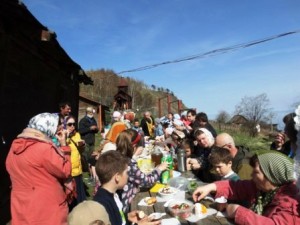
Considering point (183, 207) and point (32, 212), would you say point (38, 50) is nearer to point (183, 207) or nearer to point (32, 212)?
point (32, 212)

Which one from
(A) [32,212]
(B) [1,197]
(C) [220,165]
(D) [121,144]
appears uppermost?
(D) [121,144]

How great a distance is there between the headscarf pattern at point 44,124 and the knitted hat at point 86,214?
54.2 inches

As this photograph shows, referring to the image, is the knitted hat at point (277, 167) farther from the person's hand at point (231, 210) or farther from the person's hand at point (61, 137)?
the person's hand at point (61, 137)

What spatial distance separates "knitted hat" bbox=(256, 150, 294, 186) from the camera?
194 centimetres

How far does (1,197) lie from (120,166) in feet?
12.9

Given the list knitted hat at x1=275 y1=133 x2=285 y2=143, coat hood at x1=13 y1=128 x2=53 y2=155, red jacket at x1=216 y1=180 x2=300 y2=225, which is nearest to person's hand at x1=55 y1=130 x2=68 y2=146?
coat hood at x1=13 y1=128 x2=53 y2=155

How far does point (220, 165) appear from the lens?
3109 millimetres

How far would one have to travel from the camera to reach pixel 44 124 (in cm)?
303

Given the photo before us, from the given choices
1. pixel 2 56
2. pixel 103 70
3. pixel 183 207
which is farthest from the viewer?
pixel 103 70

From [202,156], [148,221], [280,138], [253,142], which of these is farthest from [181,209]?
[253,142]

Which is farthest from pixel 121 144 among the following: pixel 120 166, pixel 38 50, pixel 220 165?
pixel 38 50

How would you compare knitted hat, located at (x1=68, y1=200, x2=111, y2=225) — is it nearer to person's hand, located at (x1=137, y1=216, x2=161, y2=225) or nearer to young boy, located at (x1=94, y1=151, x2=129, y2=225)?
young boy, located at (x1=94, y1=151, x2=129, y2=225)

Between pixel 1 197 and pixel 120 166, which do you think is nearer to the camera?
pixel 120 166

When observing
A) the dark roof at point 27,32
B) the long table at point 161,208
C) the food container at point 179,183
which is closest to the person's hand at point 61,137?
the long table at point 161,208
